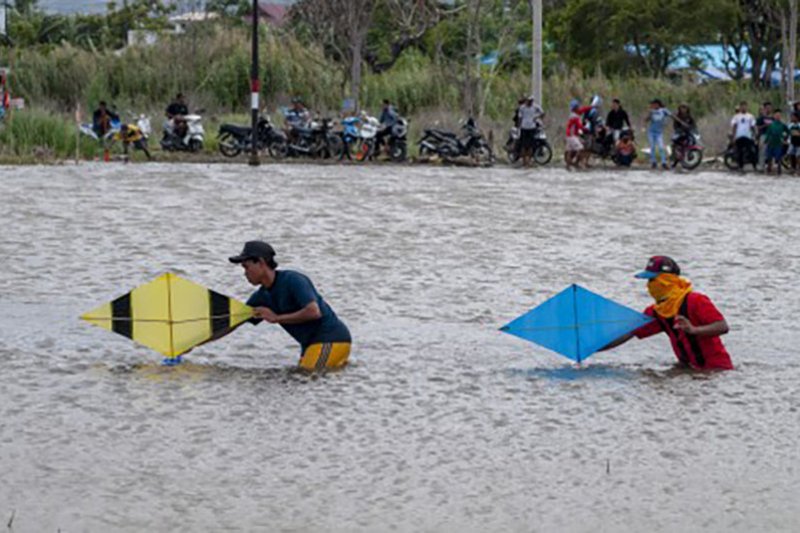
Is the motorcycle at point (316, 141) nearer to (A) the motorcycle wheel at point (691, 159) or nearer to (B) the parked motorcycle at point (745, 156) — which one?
(A) the motorcycle wheel at point (691, 159)

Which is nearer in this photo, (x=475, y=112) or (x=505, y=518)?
(x=505, y=518)

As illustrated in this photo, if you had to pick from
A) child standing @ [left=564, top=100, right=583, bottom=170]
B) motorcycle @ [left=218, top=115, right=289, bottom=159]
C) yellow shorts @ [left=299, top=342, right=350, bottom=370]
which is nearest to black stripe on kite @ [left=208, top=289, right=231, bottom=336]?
yellow shorts @ [left=299, top=342, right=350, bottom=370]

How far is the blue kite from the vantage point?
37.7 ft

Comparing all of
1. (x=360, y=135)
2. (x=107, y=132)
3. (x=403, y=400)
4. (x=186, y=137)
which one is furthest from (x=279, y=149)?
(x=403, y=400)

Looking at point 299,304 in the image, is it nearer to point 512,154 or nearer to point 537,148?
point 537,148

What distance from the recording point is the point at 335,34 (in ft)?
183

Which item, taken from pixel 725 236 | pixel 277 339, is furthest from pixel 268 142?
pixel 277 339

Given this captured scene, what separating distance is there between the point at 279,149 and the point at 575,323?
26733mm

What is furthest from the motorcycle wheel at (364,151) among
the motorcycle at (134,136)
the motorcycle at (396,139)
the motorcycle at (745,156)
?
the motorcycle at (745,156)

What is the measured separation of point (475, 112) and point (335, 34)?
10932 millimetres

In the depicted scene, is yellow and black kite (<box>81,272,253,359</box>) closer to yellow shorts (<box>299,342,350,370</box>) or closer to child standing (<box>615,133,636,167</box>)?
yellow shorts (<box>299,342,350,370</box>)

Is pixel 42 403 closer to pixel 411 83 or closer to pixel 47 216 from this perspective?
pixel 47 216

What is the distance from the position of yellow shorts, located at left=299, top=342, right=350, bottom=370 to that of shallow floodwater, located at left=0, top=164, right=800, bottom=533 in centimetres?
14

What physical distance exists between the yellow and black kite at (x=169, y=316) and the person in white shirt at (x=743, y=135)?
78.1 feet
